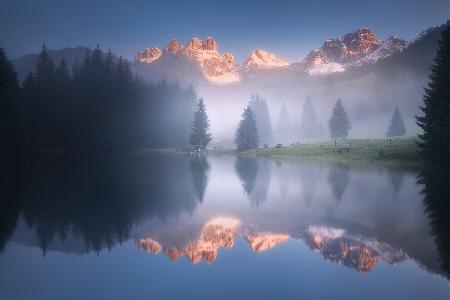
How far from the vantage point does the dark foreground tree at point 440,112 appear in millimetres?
38094

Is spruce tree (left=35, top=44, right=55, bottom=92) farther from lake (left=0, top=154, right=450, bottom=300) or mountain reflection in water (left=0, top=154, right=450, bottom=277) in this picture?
lake (left=0, top=154, right=450, bottom=300)

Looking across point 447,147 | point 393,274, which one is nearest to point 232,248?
point 393,274

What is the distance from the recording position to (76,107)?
67562 mm

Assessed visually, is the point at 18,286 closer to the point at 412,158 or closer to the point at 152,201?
the point at 152,201

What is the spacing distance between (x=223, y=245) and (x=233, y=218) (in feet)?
13.1

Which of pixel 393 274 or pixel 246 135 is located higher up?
pixel 246 135

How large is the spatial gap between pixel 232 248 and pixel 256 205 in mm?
7532

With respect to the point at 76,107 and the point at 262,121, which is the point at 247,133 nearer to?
the point at 262,121

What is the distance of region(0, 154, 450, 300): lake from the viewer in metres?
8.74

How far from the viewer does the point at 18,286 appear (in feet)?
28.6

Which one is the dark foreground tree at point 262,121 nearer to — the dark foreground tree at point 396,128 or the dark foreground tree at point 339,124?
the dark foreground tree at point 339,124

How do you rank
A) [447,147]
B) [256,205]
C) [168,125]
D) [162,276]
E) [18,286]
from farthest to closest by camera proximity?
[168,125]
[447,147]
[256,205]
[162,276]
[18,286]

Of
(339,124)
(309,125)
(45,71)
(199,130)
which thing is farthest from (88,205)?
(309,125)

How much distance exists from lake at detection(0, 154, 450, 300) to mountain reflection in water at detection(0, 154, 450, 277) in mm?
57
